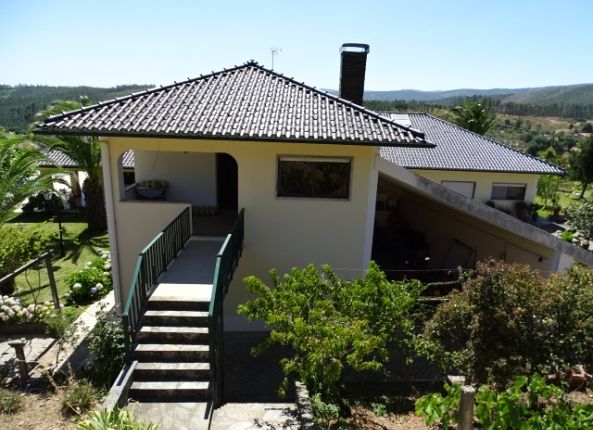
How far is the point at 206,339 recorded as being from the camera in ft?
25.1

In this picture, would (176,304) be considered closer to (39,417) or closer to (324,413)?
(39,417)

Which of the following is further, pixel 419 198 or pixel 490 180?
pixel 490 180

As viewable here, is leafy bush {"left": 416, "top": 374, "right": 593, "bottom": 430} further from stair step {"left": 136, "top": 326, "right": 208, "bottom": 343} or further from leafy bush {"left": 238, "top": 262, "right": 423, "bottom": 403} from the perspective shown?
stair step {"left": 136, "top": 326, "right": 208, "bottom": 343}

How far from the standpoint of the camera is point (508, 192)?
1064 inches

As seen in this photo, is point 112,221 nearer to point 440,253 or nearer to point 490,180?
point 440,253

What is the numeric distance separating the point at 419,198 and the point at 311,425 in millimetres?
12027

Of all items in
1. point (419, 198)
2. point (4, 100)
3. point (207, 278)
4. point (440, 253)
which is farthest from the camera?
point (4, 100)

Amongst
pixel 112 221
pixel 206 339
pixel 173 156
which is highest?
pixel 173 156

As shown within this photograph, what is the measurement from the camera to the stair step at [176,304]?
26.0 feet

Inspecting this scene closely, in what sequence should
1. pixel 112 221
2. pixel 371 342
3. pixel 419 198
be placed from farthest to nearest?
1. pixel 419 198
2. pixel 112 221
3. pixel 371 342

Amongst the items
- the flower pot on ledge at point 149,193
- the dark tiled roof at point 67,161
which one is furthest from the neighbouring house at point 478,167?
the flower pot on ledge at point 149,193

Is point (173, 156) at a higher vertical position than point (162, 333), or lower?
higher

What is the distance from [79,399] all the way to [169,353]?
5.25ft

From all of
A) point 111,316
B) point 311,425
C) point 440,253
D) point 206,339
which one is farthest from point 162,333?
point 440,253
